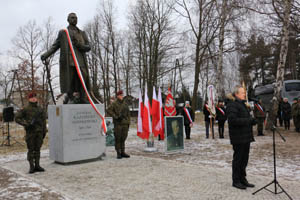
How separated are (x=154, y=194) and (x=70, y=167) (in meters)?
3.43

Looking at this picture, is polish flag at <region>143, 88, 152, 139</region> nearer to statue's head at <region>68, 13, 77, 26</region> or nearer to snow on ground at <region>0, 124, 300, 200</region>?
snow on ground at <region>0, 124, 300, 200</region>

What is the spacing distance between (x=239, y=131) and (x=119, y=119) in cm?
448

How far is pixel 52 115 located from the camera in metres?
8.20

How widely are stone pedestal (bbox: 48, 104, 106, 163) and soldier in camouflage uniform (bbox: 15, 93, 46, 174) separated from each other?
2.42 ft

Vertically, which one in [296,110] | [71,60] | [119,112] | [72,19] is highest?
[72,19]

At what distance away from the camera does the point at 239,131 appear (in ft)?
16.9

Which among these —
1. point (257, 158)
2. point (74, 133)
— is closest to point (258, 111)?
point (257, 158)

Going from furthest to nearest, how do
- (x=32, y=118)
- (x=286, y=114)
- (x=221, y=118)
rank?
(x=286, y=114), (x=221, y=118), (x=32, y=118)

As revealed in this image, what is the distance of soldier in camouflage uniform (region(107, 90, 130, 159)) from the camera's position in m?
8.72

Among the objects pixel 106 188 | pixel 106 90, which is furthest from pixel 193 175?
pixel 106 90

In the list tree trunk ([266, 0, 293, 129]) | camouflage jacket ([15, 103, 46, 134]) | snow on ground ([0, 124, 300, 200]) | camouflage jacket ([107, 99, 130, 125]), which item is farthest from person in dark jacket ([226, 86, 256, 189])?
tree trunk ([266, 0, 293, 129])

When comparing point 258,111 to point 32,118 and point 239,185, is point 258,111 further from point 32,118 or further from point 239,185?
point 32,118

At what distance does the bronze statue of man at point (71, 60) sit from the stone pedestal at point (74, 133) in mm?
590

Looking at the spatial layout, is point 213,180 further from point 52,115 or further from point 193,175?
point 52,115
